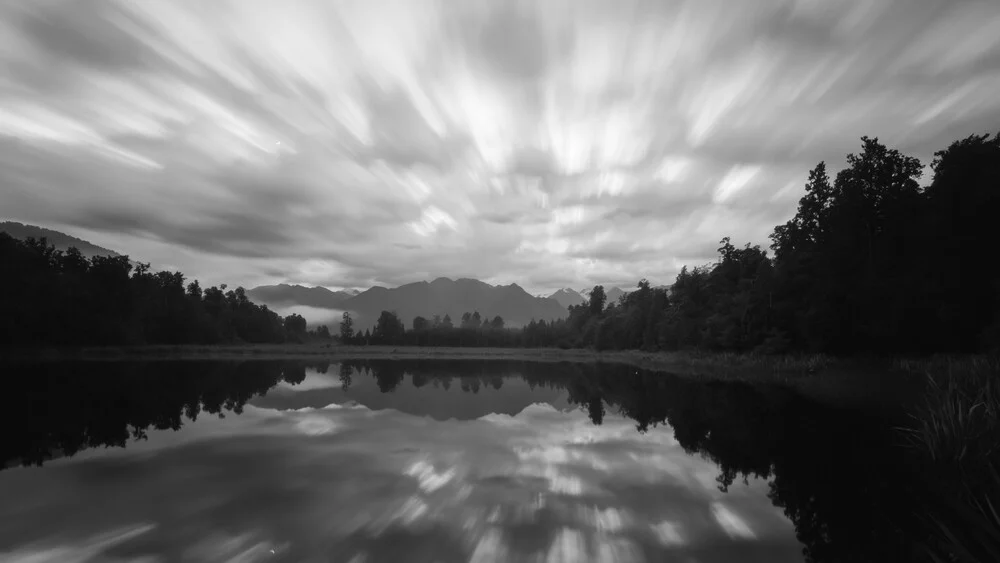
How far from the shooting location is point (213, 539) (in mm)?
7719

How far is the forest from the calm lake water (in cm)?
2249

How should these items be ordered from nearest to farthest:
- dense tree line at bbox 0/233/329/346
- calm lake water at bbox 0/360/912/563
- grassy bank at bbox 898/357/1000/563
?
1. calm lake water at bbox 0/360/912/563
2. grassy bank at bbox 898/357/1000/563
3. dense tree line at bbox 0/233/329/346

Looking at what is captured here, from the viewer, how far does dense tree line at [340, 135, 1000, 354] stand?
116 ft

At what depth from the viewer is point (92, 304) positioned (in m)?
97.3

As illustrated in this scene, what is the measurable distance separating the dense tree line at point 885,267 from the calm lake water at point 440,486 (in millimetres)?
22216

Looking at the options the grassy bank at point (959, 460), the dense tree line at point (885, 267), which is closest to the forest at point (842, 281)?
the dense tree line at point (885, 267)

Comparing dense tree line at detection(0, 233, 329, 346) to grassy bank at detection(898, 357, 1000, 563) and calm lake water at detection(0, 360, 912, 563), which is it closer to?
calm lake water at detection(0, 360, 912, 563)

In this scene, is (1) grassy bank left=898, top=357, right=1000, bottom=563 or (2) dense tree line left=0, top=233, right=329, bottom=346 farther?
(2) dense tree line left=0, top=233, right=329, bottom=346

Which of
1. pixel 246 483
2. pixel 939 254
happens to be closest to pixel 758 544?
pixel 246 483

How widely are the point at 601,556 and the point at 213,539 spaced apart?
19.6 feet

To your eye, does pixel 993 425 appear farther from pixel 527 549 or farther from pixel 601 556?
pixel 527 549

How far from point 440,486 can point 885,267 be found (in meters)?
46.4

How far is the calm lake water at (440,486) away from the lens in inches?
305

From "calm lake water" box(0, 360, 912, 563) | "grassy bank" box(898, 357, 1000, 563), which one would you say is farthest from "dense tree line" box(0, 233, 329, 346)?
"grassy bank" box(898, 357, 1000, 563)
